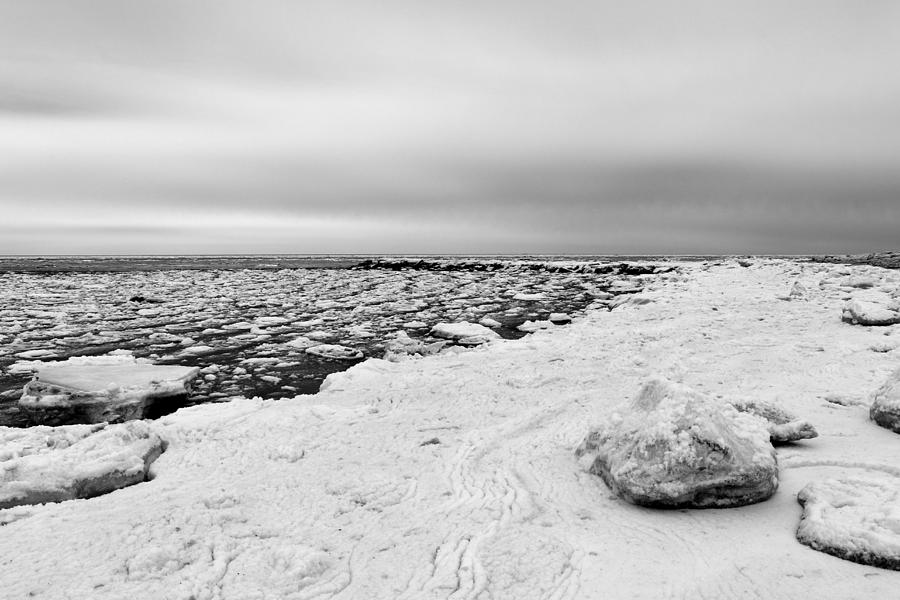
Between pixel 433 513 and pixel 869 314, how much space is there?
24.0ft

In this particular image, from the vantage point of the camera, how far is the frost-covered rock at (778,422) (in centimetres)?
313

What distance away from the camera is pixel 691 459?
8.09 ft

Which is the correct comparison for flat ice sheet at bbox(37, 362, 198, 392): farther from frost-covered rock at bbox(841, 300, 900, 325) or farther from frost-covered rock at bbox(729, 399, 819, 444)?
frost-covered rock at bbox(841, 300, 900, 325)

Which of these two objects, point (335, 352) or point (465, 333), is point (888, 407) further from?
point (335, 352)

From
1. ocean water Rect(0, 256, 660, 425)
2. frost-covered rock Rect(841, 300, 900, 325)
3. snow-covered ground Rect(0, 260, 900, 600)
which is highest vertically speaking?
frost-covered rock Rect(841, 300, 900, 325)

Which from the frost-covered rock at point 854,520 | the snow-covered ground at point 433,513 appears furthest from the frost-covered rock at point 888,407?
the frost-covered rock at point 854,520

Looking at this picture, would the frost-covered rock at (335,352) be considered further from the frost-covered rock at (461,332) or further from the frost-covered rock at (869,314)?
the frost-covered rock at (869,314)

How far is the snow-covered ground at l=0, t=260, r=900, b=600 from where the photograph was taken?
2012 mm

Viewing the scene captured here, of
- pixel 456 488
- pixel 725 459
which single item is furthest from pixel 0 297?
pixel 725 459

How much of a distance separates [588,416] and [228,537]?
8.91ft

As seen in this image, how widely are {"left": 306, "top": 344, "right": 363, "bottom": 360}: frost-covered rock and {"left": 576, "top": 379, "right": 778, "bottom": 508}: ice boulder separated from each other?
5056 mm

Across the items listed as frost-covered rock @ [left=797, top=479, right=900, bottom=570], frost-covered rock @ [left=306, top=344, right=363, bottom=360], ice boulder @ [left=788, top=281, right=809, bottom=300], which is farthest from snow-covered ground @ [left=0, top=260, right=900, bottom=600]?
ice boulder @ [left=788, top=281, right=809, bottom=300]

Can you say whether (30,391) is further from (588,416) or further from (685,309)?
(685,309)

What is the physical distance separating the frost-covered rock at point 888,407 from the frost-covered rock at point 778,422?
0.46 metres
